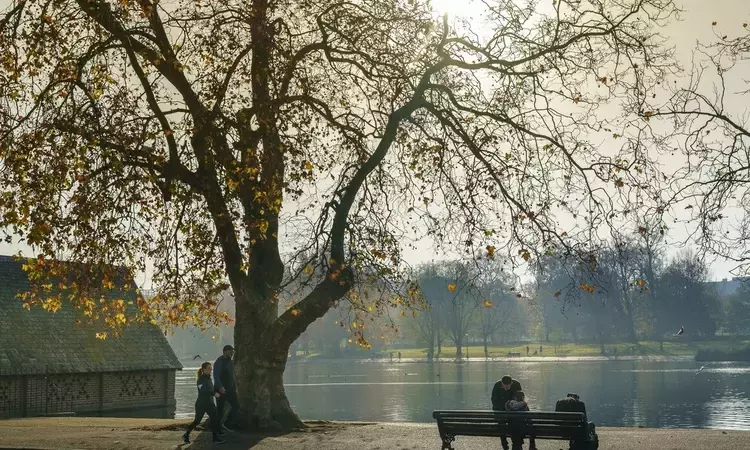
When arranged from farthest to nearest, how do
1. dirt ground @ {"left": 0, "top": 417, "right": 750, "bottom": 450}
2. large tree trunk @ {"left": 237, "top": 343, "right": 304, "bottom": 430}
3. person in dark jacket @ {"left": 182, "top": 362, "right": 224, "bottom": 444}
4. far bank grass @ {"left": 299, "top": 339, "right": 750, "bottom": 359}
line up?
1. far bank grass @ {"left": 299, "top": 339, "right": 750, "bottom": 359}
2. large tree trunk @ {"left": 237, "top": 343, "right": 304, "bottom": 430}
3. person in dark jacket @ {"left": 182, "top": 362, "right": 224, "bottom": 444}
4. dirt ground @ {"left": 0, "top": 417, "right": 750, "bottom": 450}

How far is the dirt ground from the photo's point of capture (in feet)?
57.7

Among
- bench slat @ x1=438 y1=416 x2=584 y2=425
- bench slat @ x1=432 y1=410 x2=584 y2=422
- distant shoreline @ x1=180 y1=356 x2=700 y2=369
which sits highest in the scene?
bench slat @ x1=432 y1=410 x2=584 y2=422

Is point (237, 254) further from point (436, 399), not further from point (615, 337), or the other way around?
point (615, 337)

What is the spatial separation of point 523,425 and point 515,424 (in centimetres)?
15

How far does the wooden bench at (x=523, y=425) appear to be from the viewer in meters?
14.3

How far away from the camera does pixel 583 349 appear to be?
401 ft

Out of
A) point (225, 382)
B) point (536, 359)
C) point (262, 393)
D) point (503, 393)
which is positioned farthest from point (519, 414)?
point (536, 359)

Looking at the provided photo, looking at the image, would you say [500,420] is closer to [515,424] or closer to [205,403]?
[515,424]

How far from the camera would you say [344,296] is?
22.3m

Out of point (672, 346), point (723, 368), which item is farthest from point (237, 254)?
point (672, 346)

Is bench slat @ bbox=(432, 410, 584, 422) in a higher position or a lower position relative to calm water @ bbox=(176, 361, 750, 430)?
higher

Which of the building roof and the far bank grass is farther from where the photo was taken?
the far bank grass

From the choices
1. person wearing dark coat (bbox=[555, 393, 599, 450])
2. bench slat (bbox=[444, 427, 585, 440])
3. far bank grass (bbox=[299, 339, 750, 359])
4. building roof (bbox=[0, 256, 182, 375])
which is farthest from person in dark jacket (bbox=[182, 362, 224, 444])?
far bank grass (bbox=[299, 339, 750, 359])

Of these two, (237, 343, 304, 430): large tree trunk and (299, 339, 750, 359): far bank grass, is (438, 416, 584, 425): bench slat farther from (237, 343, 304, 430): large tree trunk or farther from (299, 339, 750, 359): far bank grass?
(299, 339, 750, 359): far bank grass
